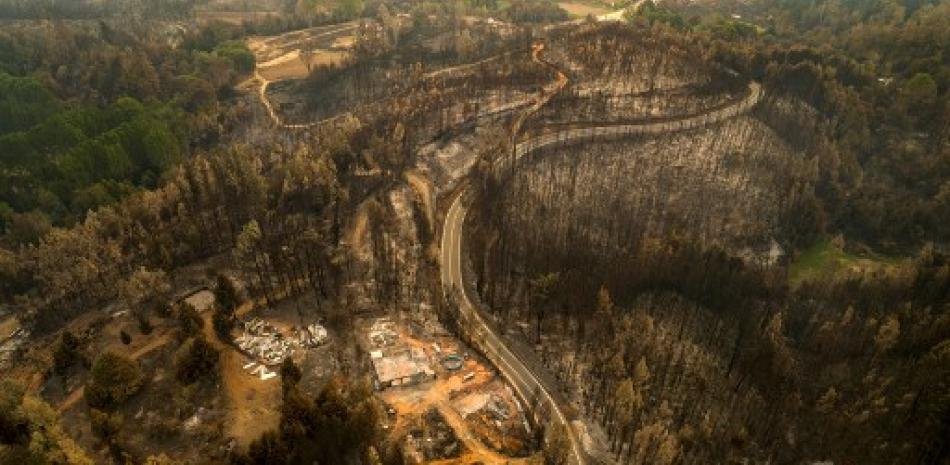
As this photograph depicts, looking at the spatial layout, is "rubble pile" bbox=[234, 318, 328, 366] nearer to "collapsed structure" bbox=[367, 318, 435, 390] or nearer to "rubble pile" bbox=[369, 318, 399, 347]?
"rubble pile" bbox=[369, 318, 399, 347]

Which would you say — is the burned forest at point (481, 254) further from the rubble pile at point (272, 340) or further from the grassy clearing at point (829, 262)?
the grassy clearing at point (829, 262)

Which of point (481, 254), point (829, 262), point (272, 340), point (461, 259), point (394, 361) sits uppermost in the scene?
point (272, 340)

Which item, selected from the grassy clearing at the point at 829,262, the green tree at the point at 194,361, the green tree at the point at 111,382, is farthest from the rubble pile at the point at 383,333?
the grassy clearing at the point at 829,262

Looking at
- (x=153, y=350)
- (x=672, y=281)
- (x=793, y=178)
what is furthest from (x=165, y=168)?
(x=793, y=178)

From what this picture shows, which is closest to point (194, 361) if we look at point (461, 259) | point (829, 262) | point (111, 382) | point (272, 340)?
point (111, 382)

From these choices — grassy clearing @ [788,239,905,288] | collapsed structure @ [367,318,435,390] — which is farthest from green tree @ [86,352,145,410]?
grassy clearing @ [788,239,905,288]

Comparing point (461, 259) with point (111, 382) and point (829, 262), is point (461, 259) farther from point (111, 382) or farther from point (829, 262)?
point (829, 262)
